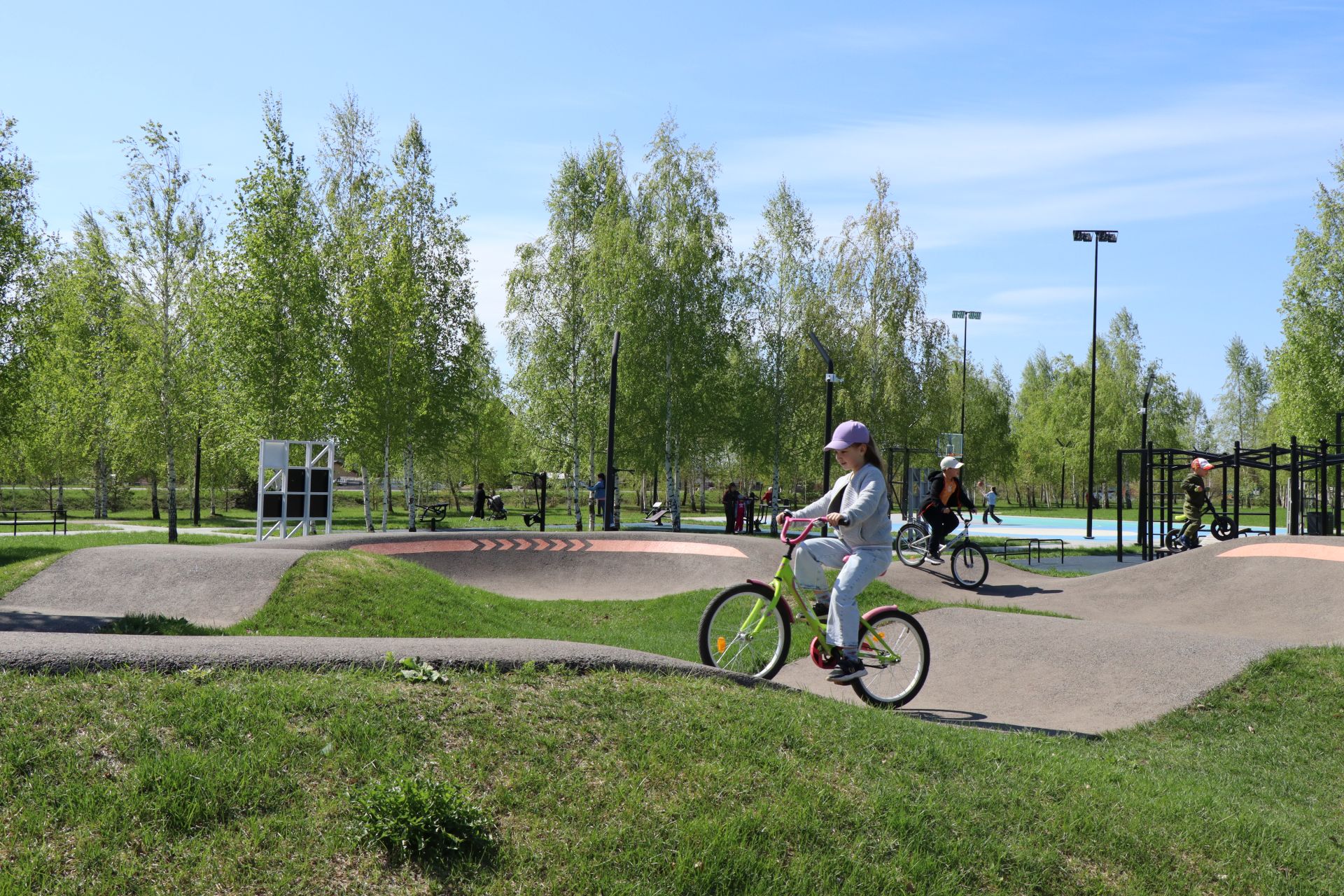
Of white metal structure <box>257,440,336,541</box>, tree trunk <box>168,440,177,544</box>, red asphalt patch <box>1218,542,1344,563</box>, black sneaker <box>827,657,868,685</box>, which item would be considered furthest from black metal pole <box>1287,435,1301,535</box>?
tree trunk <box>168,440,177,544</box>

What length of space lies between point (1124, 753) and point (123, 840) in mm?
6071

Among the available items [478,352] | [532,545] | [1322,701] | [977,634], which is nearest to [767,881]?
[1322,701]

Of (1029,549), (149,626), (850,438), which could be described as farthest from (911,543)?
(149,626)

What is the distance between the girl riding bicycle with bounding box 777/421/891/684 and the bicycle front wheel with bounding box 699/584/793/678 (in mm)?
308

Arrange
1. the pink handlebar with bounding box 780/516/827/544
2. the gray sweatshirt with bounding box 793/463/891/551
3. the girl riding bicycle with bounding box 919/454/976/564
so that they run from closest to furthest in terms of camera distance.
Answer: the gray sweatshirt with bounding box 793/463/891/551, the pink handlebar with bounding box 780/516/827/544, the girl riding bicycle with bounding box 919/454/976/564

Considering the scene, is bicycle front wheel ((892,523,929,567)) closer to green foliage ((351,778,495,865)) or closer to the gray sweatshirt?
the gray sweatshirt

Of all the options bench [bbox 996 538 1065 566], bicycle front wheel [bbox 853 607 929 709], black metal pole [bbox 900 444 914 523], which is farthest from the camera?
black metal pole [bbox 900 444 914 523]

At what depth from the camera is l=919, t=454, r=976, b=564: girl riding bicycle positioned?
14875mm

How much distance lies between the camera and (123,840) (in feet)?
12.3

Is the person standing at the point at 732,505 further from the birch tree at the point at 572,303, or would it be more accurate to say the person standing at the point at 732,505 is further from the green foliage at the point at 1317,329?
the green foliage at the point at 1317,329

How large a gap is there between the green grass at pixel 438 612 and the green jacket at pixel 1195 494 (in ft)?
35.1

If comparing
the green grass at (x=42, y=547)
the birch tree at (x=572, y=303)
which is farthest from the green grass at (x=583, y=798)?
the birch tree at (x=572, y=303)

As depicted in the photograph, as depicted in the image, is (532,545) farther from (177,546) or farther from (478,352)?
(478,352)

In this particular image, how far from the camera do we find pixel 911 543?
16.7 metres
